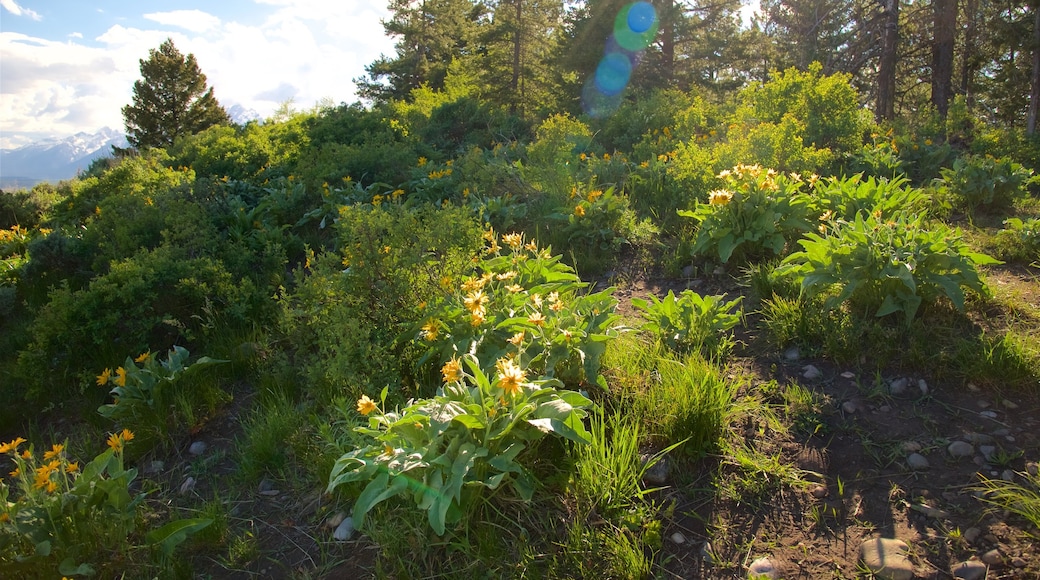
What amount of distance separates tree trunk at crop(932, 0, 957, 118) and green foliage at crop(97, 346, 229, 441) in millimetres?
12051

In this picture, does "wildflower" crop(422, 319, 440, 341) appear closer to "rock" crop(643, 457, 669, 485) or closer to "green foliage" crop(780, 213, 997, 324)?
"rock" crop(643, 457, 669, 485)

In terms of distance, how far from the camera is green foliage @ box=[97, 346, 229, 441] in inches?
114

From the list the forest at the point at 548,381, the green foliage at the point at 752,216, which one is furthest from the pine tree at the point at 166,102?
the green foliage at the point at 752,216

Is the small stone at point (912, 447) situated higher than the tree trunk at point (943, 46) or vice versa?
the tree trunk at point (943, 46)

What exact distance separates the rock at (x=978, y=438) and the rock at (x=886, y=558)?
63 centimetres

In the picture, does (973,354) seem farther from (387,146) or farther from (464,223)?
(387,146)

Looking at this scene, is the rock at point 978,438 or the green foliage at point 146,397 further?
the green foliage at point 146,397

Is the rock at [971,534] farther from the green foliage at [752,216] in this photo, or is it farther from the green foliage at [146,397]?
the green foliage at [146,397]

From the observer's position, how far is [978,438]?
2162mm

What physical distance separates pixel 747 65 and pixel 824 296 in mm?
20271

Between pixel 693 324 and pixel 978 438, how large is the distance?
1.13 meters

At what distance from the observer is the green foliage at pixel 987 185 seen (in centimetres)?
442

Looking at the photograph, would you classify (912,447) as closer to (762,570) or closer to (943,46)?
(762,570)

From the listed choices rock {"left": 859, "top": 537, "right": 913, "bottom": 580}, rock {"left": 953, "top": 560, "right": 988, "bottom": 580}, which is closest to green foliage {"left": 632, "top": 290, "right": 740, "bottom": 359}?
rock {"left": 859, "top": 537, "right": 913, "bottom": 580}
